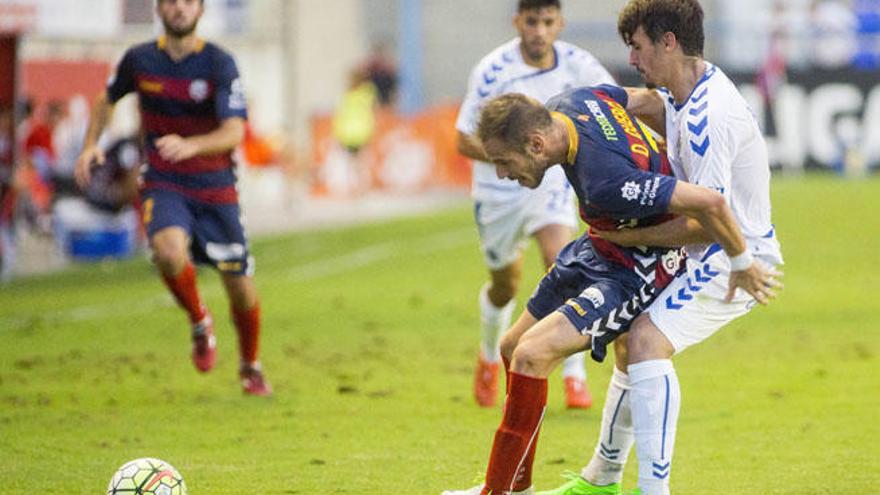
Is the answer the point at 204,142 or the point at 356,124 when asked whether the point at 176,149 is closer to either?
the point at 204,142

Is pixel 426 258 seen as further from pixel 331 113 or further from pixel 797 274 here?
pixel 331 113

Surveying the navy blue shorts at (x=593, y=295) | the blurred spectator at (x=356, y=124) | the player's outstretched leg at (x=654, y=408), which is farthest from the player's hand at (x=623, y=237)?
Answer: the blurred spectator at (x=356, y=124)

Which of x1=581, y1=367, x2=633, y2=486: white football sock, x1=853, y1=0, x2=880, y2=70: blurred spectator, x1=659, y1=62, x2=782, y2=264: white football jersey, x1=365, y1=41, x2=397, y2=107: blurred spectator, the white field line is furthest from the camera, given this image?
x1=365, y1=41, x2=397, y2=107: blurred spectator

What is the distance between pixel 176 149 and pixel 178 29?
97 cm

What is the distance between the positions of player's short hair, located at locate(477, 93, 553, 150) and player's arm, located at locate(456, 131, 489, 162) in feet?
9.65

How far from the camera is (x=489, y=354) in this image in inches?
398

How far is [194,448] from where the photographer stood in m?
8.53

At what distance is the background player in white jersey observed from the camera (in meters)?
9.70

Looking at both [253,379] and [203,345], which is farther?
[253,379]

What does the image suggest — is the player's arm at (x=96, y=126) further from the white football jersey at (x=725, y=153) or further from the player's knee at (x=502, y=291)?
the white football jersey at (x=725, y=153)

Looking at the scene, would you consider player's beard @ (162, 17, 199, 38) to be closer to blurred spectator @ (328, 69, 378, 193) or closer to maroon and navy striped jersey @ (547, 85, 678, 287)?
maroon and navy striped jersey @ (547, 85, 678, 287)

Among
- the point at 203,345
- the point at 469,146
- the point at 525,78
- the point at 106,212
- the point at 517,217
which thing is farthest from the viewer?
the point at 106,212

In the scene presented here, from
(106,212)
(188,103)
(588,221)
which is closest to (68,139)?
(106,212)

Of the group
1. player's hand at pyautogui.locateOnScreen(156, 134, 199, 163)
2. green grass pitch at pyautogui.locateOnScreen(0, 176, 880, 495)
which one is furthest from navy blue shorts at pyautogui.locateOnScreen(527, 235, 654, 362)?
player's hand at pyautogui.locateOnScreen(156, 134, 199, 163)
